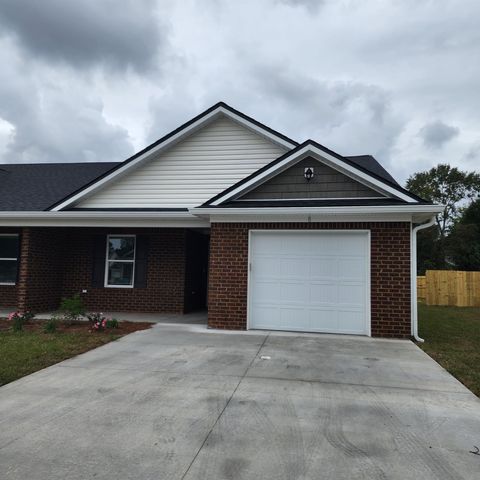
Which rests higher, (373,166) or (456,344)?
(373,166)

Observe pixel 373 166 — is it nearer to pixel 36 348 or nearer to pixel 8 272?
pixel 36 348

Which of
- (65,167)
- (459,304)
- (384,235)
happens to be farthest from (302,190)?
(459,304)

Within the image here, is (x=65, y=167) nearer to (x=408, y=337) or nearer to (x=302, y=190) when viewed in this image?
(x=302, y=190)

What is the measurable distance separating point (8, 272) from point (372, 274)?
11.1 metres

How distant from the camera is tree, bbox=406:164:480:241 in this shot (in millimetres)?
51219

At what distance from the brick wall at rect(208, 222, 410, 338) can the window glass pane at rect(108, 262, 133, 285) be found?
14.8 feet

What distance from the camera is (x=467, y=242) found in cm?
3925

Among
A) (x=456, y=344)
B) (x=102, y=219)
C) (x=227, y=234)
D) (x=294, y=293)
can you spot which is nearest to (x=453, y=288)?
(x=456, y=344)

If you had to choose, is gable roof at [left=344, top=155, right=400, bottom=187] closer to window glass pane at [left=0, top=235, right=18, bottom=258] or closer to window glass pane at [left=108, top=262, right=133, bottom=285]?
window glass pane at [left=108, top=262, right=133, bottom=285]

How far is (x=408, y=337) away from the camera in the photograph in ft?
29.5

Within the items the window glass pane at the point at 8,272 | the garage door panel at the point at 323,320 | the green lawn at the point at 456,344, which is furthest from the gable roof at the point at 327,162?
the window glass pane at the point at 8,272

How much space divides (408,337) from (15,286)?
11586mm

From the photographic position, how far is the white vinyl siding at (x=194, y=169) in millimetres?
12375

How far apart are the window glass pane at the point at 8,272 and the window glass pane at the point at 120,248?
10.0 feet
